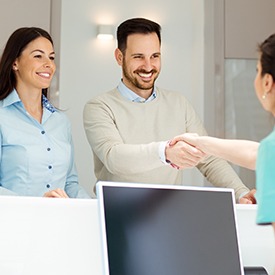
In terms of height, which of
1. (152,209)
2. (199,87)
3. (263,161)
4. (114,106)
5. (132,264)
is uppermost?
(199,87)

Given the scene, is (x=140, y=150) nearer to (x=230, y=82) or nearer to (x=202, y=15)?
(x=230, y=82)

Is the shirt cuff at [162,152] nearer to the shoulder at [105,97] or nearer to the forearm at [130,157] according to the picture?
the forearm at [130,157]

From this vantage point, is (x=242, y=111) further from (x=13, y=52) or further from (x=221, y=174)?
(x=13, y=52)

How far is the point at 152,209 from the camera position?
5.66ft

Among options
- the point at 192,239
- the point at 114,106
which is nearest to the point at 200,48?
the point at 114,106

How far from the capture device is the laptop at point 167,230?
1.63 metres

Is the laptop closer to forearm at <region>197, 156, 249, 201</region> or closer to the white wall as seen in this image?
forearm at <region>197, 156, 249, 201</region>

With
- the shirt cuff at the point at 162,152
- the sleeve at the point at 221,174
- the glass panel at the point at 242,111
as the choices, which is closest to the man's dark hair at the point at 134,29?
the sleeve at the point at 221,174

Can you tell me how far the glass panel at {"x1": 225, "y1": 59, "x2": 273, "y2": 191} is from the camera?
14.1ft

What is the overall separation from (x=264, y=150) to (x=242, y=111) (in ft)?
10.3

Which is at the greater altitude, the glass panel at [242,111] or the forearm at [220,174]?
the glass panel at [242,111]

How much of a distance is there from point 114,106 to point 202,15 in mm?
1967

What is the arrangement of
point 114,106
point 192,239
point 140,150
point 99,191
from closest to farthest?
point 99,191, point 192,239, point 140,150, point 114,106

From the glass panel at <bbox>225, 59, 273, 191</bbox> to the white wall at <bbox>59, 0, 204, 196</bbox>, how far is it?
22cm
